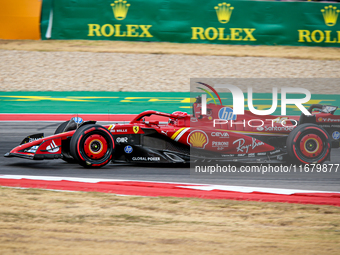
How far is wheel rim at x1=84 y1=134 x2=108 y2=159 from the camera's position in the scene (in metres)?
→ 6.44

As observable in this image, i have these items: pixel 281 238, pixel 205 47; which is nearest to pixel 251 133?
pixel 281 238

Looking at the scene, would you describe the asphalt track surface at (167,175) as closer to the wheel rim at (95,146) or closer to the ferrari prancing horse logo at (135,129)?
the wheel rim at (95,146)

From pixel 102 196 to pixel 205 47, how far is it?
13.3 metres

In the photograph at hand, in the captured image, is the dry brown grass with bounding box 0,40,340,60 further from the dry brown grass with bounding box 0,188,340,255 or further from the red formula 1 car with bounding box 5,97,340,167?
the dry brown grass with bounding box 0,188,340,255

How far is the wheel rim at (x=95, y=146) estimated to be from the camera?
644 centimetres

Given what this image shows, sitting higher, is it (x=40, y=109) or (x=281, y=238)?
(x=40, y=109)

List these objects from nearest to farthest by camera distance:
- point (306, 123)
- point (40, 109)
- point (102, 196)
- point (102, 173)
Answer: point (102, 196)
point (102, 173)
point (306, 123)
point (40, 109)

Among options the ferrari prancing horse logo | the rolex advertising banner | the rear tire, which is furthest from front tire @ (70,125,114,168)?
the rolex advertising banner

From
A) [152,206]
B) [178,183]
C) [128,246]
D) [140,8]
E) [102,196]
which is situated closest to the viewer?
A: [128,246]

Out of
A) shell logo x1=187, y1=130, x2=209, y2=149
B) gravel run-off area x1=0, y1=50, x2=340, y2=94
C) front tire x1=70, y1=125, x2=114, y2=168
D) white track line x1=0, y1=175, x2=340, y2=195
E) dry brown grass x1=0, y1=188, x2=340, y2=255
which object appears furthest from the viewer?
gravel run-off area x1=0, y1=50, x2=340, y2=94

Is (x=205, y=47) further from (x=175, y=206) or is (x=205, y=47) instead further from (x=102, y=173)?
(x=175, y=206)

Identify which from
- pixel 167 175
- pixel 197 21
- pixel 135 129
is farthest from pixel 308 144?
pixel 197 21

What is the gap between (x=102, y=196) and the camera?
516 centimetres

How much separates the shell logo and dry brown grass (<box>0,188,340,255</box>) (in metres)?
1.71
